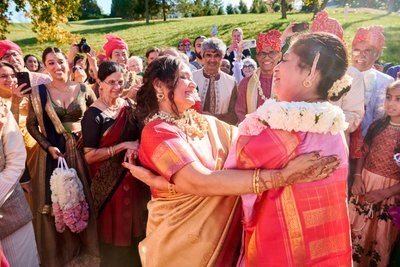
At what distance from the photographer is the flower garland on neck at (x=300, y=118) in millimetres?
1620

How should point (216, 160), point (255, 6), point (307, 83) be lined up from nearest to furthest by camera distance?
point (307, 83), point (216, 160), point (255, 6)

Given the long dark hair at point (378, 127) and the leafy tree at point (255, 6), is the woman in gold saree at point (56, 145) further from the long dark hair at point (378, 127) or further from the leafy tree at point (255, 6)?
the leafy tree at point (255, 6)

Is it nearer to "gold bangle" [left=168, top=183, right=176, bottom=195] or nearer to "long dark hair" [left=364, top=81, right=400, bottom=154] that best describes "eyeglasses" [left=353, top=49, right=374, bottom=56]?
"long dark hair" [left=364, top=81, right=400, bottom=154]

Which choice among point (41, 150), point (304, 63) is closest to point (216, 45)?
point (41, 150)

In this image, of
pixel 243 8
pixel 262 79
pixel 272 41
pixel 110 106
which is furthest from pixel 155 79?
pixel 243 8

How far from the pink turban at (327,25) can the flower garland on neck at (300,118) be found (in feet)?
6.18

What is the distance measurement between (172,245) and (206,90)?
275 centimetres

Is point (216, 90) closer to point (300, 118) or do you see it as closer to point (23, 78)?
point (23, 78)

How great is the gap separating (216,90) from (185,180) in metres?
2.76

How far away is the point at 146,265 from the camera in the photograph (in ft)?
7.37

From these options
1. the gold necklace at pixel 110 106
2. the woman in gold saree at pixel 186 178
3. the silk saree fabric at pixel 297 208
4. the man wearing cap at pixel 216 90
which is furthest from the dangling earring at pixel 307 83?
the man wearing cap at pixel 216 90

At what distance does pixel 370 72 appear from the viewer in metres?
3.90

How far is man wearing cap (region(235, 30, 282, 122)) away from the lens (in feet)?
13.4

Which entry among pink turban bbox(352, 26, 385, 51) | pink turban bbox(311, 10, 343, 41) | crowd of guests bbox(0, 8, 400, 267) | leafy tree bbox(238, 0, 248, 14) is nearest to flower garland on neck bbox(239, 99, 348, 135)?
crowd of guests bbox(0, 8, 400, 267)
